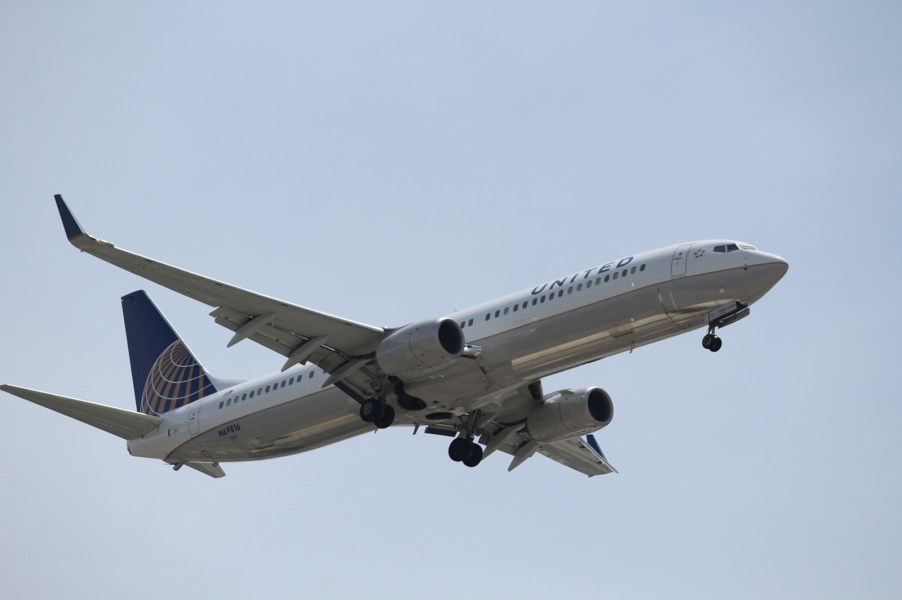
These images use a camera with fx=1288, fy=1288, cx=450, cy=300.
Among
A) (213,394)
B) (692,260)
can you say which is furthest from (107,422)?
(692,260)

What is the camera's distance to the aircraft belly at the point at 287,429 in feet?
131

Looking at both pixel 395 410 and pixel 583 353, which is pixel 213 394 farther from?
pixel 583 353

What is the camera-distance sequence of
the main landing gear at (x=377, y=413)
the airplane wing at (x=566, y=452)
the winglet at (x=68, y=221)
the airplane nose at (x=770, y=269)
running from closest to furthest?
the winglet at (x=68, y=221) → the airplane nose at (x=770, y=269) → the main landing gear at (x=377, y=413) → the airplane wing at (x=566, y=452)

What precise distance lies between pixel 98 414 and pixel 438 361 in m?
12.5

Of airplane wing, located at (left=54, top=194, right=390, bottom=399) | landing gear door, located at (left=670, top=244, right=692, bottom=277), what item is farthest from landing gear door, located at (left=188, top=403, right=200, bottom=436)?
landing gear door, located at (left=670, top=244, right=692, bottom=277)

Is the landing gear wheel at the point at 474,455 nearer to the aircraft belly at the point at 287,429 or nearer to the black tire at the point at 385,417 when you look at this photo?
the aircraft belly at the point at 287,429

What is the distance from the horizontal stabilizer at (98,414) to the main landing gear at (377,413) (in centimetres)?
902

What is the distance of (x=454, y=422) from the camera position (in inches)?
1672

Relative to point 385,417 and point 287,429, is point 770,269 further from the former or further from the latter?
point 287,429

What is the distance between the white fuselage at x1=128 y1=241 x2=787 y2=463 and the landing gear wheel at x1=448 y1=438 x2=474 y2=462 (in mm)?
2846

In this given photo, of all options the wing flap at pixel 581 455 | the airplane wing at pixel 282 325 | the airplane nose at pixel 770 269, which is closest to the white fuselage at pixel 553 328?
the airplane nose at pixel 770 269

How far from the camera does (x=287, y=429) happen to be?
40500 mm

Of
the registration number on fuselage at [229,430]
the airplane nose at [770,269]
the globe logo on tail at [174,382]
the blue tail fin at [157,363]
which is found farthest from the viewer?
the blue tail fin at [157,363]

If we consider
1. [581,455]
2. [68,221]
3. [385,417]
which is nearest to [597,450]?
[581,455]
